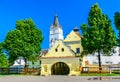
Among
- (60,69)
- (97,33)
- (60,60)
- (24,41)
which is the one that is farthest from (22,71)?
(97,33)

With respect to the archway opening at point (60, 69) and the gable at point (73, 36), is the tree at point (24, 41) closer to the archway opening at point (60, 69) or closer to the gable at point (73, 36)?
the archway opening at point (60, 69)

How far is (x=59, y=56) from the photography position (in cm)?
5088

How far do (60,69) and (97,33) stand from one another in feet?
30.4

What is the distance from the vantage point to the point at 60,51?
168 feet

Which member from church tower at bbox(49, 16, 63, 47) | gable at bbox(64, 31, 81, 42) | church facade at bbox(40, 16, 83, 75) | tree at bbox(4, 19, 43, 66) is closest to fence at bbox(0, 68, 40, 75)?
tree at bbox(4, 19, 43, 66)

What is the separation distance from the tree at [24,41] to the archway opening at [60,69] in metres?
6.07

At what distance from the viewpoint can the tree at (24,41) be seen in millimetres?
55688

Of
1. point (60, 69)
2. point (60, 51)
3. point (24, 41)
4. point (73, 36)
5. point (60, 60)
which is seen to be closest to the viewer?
point (60, 60)

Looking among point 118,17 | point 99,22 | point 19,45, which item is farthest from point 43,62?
point 118,17

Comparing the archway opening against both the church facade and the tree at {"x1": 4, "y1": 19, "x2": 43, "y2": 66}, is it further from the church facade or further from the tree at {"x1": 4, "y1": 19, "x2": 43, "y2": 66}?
the tree at {"x1": 4, "y1": 19, "x2": 43, "y2": 66}

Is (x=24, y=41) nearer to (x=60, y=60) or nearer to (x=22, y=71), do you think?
(x=22, y=71)

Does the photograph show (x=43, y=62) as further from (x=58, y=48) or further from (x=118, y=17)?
(x=118, y=17)

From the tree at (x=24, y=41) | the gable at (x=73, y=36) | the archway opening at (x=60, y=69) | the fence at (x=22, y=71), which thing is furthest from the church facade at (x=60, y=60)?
the gable at (x=73, y=36)

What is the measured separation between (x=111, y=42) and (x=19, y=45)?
17.4m
